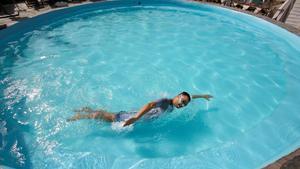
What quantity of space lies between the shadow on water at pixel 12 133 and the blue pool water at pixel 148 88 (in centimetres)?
2

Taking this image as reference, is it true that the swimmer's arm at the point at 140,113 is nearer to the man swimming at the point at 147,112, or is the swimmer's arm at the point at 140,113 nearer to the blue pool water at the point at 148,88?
the man swimming at the point at 147,112

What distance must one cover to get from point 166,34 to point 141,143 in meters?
5.78

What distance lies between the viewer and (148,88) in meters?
6.46

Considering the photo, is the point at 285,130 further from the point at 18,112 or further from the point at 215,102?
the point at 18,112

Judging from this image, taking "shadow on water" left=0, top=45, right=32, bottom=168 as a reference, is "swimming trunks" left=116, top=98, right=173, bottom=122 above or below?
above

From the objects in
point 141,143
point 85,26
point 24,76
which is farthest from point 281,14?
point 24,76

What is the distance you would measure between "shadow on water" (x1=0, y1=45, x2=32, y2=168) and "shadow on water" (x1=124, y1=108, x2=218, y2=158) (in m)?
1.81

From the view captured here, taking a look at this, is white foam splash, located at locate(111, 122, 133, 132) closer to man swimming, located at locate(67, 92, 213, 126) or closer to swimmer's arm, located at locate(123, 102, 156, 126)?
man swimming, located at locate(67, 92, 213, 126)

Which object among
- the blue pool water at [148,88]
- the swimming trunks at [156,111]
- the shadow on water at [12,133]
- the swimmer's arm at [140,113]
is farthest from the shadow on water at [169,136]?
the shadow on water at [12,133]

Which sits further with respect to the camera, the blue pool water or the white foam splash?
the white foam splash

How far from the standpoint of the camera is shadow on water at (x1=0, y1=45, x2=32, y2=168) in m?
4.24

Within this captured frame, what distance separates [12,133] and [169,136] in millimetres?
2888

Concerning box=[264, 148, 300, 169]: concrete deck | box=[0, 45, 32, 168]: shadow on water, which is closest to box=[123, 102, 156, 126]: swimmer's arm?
box=[0, 45, 32, 168]: shadow on water

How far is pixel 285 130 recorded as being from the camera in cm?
479
